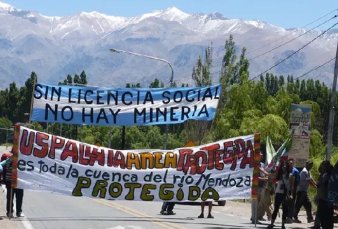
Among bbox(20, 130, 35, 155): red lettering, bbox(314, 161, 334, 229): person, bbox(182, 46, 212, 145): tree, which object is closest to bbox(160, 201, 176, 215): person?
bbox(20, 130, 35, 155): red lettering

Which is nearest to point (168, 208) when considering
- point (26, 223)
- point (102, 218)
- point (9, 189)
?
point (102, 218)

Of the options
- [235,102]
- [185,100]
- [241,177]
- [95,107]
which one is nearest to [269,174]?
[241,177]

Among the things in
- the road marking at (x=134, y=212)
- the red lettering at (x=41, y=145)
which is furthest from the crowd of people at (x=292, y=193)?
the red lettering at (x=41, y=145)

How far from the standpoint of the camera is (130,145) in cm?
7969

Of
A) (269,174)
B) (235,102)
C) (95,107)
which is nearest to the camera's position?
(95,107)

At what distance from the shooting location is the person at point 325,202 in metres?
15.3

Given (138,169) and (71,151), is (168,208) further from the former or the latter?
(71,151)

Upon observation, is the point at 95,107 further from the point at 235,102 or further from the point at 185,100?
the point at 235,102

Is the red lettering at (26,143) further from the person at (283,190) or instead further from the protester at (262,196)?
the protester at (262,196)

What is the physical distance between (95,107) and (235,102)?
93.8 feet

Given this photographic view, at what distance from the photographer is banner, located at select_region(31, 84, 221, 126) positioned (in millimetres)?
17031

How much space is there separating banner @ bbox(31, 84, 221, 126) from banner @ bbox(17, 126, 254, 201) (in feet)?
1.96

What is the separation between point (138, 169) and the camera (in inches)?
680

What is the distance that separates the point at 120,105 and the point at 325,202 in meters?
5.04
